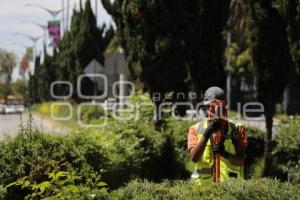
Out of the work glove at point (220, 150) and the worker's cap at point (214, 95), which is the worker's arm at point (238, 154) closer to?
the work glove at point (220, 150)

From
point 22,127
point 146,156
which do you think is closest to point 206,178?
point 22,127

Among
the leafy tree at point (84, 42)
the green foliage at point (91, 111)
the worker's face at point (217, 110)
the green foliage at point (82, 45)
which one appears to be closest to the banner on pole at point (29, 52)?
the green foliage at point (82, 45)

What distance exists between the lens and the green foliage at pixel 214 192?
483 centimetres

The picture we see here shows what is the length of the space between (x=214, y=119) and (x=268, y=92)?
920 centimetres

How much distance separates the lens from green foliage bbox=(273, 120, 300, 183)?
12.0 m

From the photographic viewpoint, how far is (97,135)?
30.5ft

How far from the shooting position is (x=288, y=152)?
12398mm

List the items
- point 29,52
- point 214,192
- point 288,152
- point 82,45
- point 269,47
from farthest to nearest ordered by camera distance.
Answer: point 29,52
point 82,45
point 269,47
point 288,152
point 214,192

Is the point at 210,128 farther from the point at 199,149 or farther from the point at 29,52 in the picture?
the point at 29,52

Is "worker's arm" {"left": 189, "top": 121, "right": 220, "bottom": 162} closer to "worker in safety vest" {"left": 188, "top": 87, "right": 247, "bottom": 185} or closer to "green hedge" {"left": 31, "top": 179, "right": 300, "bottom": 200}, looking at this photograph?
"worker in safety vest" {"left": 188, "top": 87, "right": 247, "bottom": 185}

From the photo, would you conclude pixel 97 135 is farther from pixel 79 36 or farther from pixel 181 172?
pixel 79 36

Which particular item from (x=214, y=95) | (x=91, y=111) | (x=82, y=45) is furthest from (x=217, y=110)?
(x=82, y=45)

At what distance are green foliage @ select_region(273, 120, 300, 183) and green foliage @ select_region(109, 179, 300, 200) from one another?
6.85m

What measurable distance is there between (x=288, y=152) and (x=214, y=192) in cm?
783
